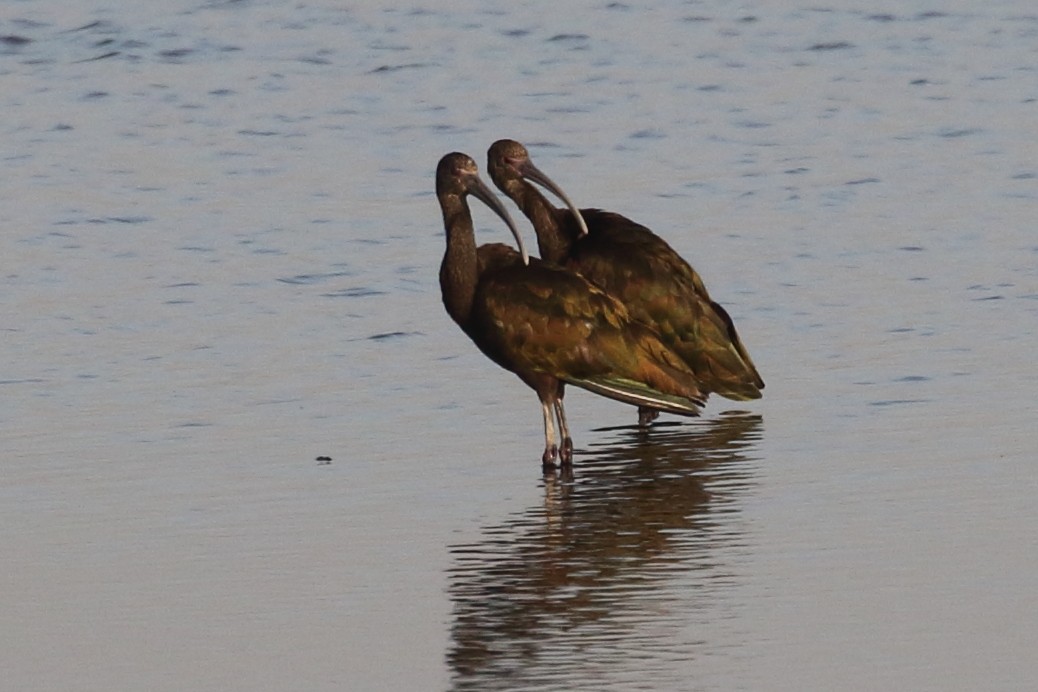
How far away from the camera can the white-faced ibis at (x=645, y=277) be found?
13.8 meters

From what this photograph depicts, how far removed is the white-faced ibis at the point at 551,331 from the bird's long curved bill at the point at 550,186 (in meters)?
0.67

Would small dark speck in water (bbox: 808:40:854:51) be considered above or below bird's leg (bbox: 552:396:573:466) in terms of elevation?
below

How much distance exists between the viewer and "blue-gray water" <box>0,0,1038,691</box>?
9.48m

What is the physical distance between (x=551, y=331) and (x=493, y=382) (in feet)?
4.24

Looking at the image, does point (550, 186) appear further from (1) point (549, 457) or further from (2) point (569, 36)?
(2) point (569, 36)

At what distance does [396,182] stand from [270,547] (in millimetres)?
9107

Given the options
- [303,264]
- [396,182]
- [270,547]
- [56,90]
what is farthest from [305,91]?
[270,547]

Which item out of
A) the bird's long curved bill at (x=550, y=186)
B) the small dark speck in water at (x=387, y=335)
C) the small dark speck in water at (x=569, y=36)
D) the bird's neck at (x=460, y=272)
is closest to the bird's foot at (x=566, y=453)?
the bird's neck at (x=460, y=272)

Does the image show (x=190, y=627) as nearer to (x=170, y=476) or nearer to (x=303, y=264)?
(x=170, y=476)

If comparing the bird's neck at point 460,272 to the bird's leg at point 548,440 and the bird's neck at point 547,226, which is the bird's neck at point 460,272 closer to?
the bird's leg at point 548,440

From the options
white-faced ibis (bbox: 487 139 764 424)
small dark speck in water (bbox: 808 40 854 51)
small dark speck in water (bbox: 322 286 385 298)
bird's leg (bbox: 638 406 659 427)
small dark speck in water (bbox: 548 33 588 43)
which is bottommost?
small dark speck in water (bbox: 808 40 854 51)

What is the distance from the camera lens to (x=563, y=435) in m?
12.5

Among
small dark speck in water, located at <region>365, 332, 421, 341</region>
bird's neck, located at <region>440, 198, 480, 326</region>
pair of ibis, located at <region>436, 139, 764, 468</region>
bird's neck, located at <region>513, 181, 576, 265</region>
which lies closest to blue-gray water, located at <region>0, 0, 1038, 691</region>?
small dark speck in water, located at <region>365, 332, 421, 341</region>

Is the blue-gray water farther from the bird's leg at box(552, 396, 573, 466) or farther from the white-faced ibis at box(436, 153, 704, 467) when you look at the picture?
the white-faced ibis at box(436, 153, 704, 467)
